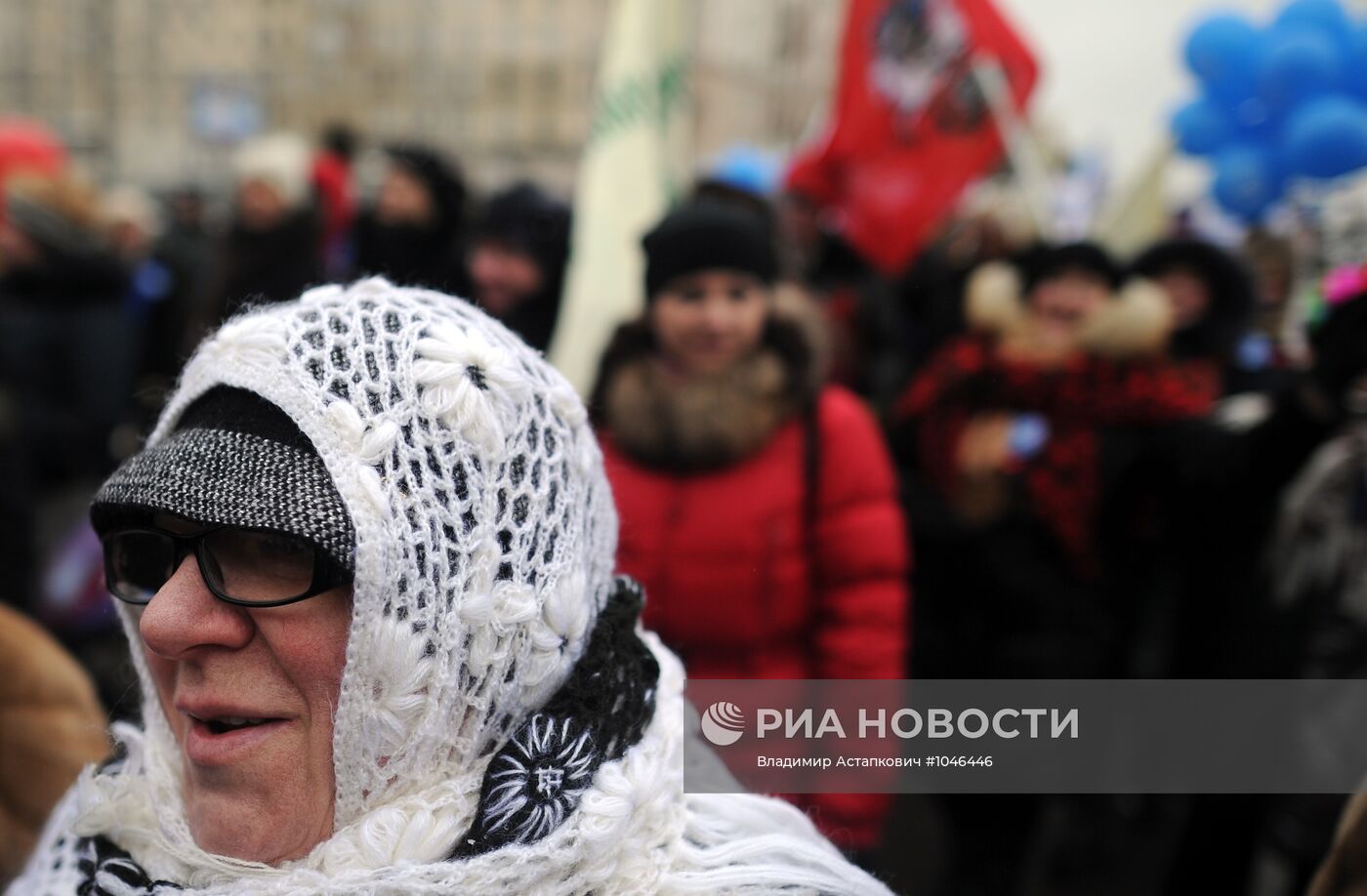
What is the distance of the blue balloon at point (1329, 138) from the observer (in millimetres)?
4102

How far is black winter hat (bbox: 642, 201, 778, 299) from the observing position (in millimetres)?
2979

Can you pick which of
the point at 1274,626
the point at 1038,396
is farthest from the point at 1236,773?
the point at 1038,396

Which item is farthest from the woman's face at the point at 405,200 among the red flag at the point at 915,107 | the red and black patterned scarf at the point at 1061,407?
the red and black patterned scarf at the point at 1061,407

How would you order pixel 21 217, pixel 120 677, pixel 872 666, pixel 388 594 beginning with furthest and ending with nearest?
pixel 21 217, pixel 872 666, pixel 120 677, pixel 388 594

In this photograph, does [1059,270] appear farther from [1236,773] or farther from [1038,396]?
[1236,773]

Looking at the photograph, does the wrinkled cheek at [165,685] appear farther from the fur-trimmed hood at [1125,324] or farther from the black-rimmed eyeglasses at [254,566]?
the fur-trimmed hood at [1125,324]

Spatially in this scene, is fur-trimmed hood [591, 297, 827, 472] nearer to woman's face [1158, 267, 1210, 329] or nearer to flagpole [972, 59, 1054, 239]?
woman's face [1158, 267, 1210, 329]

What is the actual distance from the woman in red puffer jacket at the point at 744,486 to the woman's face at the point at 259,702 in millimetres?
1394

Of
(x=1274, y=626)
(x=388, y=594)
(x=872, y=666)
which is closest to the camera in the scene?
(x=388, y=594)

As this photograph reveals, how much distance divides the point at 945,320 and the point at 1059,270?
1.75m

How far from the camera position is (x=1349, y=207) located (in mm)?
3637

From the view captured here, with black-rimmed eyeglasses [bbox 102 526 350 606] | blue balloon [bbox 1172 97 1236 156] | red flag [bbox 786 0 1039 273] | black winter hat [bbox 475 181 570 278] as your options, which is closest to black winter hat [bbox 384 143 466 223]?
black winter hat [bbox 475 181 570 278]

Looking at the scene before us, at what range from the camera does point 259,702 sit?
1.31 metres

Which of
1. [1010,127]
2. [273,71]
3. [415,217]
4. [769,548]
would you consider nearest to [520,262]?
[415,217]
